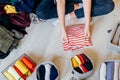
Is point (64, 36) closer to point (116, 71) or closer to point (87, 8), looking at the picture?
point (87, 8)

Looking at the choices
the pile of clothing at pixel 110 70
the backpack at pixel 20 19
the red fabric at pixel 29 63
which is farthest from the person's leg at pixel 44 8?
the pile of clothing at pixel 110 70

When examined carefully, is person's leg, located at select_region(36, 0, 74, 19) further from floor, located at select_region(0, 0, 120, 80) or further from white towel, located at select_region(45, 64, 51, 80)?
white towel, located at select_region(45, 64, 51, 80)

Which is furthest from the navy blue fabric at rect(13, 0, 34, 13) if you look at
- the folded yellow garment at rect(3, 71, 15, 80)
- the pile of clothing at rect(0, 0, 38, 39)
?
the folded yellow garment at rect(3, 71, 15, 80)

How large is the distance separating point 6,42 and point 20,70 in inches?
→ 11.7

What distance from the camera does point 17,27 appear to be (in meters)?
1.84

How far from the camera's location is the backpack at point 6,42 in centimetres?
168

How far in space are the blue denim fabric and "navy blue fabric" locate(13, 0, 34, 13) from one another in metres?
0.07

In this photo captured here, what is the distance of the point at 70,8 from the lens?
1.85 m

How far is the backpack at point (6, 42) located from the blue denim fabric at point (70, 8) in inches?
11.6

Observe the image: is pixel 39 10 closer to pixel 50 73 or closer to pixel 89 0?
pixel 89 0

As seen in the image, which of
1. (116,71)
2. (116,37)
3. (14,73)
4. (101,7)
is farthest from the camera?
(101,7)

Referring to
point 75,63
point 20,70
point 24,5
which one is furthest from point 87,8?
point 20,70

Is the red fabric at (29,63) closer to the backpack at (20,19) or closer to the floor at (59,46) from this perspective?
the floor at (59,46)

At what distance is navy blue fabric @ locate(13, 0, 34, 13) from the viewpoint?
1843mm
